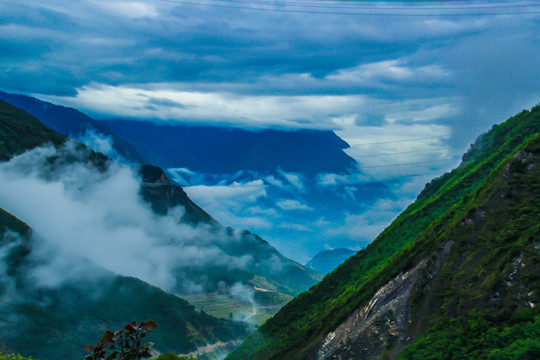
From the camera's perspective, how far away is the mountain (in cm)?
4366

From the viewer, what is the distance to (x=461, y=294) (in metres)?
51.2

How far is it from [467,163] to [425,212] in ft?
94.1

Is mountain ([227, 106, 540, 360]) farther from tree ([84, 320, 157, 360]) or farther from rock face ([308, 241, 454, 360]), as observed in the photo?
tree ([84, 320, 157, 360])

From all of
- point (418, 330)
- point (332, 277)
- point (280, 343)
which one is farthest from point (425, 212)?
point (418, 330)

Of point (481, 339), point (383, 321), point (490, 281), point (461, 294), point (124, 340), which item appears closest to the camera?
point (124, 340)

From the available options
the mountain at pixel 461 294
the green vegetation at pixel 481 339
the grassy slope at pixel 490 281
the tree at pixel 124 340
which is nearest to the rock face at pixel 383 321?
the mountain at pixel 461 294

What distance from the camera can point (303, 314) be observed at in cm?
10481

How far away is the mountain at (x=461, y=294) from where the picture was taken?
43656mm

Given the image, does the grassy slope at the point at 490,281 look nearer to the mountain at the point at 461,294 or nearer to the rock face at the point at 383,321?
the mountain at the point at 461,294

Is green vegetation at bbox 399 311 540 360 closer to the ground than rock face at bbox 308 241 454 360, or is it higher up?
closer to the ground

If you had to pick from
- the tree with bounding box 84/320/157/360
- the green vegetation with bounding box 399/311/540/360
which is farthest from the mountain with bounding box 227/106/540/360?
the tree with bounding box 84/320/157/360

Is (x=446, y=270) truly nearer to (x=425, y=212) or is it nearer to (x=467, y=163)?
(x=425, y=212)

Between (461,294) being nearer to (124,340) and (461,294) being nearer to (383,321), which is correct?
(383,321)

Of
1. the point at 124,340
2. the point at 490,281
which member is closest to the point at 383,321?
the point at 490,281
